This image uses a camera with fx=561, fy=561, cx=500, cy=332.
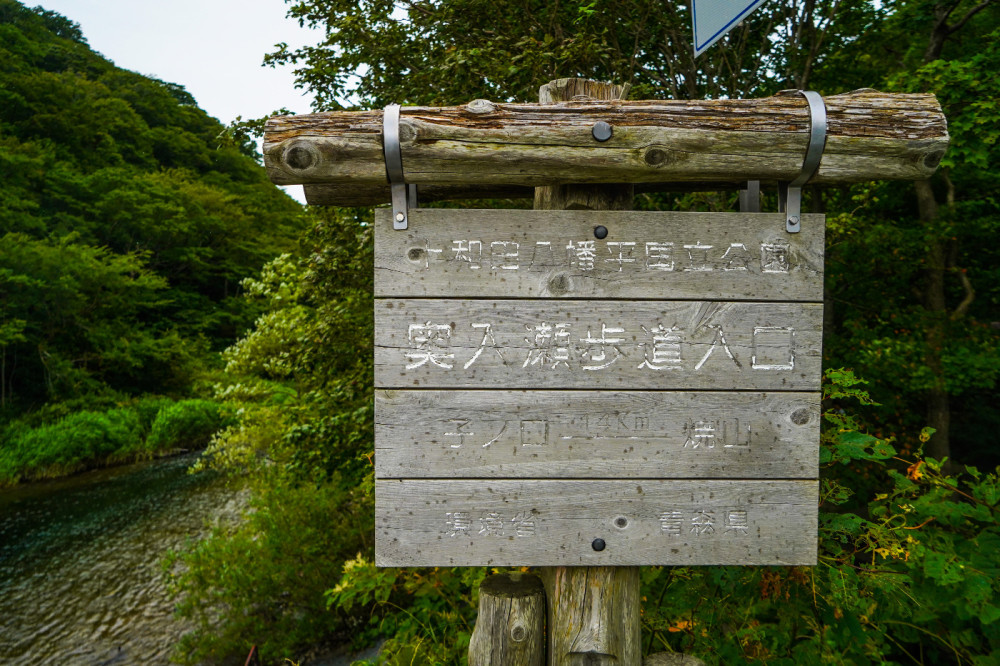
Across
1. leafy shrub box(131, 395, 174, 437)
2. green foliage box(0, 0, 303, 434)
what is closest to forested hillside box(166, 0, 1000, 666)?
leafy shrub box(131, 395, 174, 437)

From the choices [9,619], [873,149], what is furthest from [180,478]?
[873,149]

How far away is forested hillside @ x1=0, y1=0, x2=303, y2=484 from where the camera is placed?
1214 centimetres

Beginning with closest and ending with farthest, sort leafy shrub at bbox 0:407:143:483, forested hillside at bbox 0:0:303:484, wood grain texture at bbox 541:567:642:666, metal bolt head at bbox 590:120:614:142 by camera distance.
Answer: metal bolt head at bbox 590:120:614:142
wood grain texture at bbox 541:567:642:666
leafy shrub at bbox 0:407:143:483
forested hillside at bbox 0:0:303:484

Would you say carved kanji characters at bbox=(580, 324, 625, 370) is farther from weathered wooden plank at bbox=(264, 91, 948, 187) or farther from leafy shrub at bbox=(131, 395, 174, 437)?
leafy shrub at bbox=(131, 395, 174, 437)

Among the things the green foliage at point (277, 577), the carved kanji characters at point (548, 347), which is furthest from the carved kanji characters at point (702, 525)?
the green foliage at point (277, 577)

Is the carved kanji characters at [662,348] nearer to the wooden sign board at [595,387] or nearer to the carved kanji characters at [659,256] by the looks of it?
the wooden sign board at [595,387]

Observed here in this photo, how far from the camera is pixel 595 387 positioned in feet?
4.30

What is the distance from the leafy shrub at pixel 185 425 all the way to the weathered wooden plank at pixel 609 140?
1129cm

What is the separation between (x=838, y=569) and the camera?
5.41ft

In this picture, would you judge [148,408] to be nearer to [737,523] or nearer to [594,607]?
[594,607]

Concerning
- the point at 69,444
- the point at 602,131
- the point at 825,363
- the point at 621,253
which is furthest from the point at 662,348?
the point at 69,444

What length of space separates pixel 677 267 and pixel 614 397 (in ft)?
1.11

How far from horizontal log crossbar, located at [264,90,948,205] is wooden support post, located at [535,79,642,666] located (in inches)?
5.5

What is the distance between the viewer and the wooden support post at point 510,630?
144 cm
